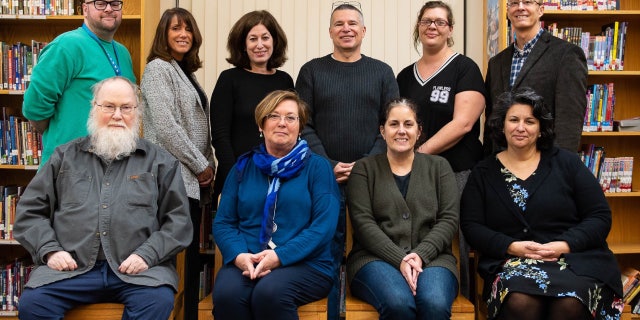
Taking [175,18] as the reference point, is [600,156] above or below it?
below

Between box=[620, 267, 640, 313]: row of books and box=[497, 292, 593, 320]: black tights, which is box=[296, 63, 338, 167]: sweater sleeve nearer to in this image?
box=[497, 292, 593, 320]: black tights

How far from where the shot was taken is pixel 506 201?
2654mm

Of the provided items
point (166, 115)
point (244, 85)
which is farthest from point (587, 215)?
point (166, 115)

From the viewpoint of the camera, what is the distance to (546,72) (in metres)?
3.00

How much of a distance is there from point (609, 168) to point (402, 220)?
202 cm

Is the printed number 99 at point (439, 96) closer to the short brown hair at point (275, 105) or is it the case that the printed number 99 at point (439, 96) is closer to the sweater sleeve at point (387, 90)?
the sweater sleeve at point (387, 90)

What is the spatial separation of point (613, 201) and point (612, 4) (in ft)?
4.32

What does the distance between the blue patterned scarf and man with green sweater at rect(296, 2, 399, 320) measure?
30 cm

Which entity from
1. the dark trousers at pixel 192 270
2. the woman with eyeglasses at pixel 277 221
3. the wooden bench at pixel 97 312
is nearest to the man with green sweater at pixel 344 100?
the woman with eyeglasses at pixel 277 221

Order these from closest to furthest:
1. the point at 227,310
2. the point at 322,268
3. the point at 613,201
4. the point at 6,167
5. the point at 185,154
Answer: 1. the point at 227,310
2. the point at 322,268
3. the point at 185,154
4. the point at 6,167
5. the point at 613,201

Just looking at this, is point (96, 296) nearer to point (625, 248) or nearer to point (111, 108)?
Answer: point (111, 108)

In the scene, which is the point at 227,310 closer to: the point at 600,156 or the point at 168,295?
the point at 168,295

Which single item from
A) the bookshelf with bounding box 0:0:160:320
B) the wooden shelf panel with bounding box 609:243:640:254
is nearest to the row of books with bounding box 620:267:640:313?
the wooden shelf panel with bounding box 609:243:640:254

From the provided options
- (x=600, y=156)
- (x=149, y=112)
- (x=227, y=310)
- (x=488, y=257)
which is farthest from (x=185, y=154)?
(x=600, y=156)
